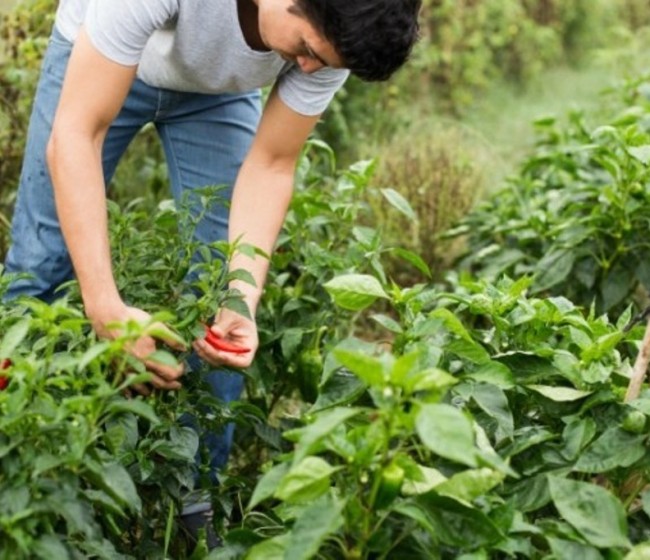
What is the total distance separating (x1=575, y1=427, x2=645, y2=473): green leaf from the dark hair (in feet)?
2.33

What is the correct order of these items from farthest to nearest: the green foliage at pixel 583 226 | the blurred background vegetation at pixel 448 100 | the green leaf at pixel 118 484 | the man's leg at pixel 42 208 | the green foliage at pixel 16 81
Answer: the blurred background vegetation at pixel 448 100 < the green foliage at pixel 16 81 < the green foliage at pixel 583 226 < the man's leg at pixel 42 208 < the green leaf at pixel 118 484

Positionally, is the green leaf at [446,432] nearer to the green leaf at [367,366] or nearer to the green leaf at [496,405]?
the green leaf at [367,366]

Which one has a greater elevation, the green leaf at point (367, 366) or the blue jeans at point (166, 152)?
the green leaf at point (367, 366)

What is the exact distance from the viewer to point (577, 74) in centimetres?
764

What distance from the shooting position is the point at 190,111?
262 cm

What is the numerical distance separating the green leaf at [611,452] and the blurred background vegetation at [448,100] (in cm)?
100

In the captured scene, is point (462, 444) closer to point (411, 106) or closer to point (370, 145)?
point (370, 145)

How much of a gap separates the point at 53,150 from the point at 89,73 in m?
0.15

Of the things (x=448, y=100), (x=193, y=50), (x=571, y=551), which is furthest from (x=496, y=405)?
(x=448, y=100)

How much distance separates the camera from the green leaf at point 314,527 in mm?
1518

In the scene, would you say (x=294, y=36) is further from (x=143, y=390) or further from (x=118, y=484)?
(x=118, y=484)

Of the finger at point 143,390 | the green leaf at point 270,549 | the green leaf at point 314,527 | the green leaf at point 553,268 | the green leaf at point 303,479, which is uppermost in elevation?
the green leaf at point 303,479

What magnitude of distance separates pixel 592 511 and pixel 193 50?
45.7 inches

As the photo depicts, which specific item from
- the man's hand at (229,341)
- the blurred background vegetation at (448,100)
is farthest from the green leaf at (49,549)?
the blurred background vegetation at (448,100)
